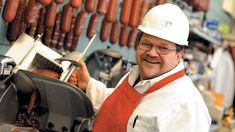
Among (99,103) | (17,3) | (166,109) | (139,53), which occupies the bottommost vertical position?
(99,103)

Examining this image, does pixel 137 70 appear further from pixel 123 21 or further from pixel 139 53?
pixel 123 21

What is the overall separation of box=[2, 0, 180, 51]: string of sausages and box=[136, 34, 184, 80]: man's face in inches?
30.6

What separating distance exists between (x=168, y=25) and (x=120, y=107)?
491 millimetres

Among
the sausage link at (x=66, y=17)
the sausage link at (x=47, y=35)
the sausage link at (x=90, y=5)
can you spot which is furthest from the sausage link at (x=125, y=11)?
the sausage link at (x=47, y=35)

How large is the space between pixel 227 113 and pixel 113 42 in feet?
9.00

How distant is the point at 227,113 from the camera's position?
18.6ft

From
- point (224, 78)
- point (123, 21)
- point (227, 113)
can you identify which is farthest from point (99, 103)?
point (224, 78)

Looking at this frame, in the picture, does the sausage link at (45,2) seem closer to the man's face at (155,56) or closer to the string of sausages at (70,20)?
the string of sausages at (70,20)

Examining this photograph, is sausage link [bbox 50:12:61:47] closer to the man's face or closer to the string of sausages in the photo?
the string of sausages

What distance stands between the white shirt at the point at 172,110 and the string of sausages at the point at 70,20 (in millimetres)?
895

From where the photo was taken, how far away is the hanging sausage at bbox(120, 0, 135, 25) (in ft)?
11.3

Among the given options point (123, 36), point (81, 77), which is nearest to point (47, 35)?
point (81, 77)

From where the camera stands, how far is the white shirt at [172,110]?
1.81 meters

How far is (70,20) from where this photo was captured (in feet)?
9.37
